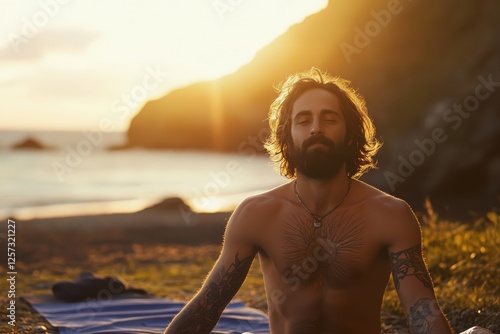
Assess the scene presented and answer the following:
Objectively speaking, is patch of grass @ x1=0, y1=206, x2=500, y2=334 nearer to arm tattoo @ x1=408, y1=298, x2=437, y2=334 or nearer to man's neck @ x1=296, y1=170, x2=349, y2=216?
arm tattoo @ x1=408, y1=298, x2=437, y2=334

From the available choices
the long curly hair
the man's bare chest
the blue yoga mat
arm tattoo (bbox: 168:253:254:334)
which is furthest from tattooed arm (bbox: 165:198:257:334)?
the blue yoga mat

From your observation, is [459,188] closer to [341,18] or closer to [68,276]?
[68,276]

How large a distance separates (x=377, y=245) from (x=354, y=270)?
19 centimetres

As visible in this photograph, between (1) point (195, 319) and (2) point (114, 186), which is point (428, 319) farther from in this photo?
(2) point (114, 186)

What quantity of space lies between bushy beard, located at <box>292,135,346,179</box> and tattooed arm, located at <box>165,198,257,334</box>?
48 centimetres

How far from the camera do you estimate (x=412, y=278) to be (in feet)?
11.9

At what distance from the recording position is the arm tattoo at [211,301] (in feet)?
12.4

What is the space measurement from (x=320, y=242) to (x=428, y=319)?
29.7 inches

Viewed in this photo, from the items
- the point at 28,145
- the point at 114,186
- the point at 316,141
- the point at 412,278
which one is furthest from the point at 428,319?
the point at 28,145

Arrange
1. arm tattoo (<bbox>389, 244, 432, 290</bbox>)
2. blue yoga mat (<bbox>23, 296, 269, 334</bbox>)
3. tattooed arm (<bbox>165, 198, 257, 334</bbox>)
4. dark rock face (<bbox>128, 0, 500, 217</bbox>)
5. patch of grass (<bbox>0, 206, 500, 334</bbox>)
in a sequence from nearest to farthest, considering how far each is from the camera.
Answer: arm tattoo (<bbox>389, 244, 432, 290</bbox>) → tattooed arm (<bbox>165, 198, 257, 334</bbox>) → patch of grass (<bbox>0, 206, 500, 334</bbox>) → blue yoga mat (<bbox>23, 296, 269, 334</bbox>) → dark rock face (<bbox>128, 0, 500, 217</bbox>)

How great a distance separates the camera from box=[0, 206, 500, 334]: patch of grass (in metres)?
5.74

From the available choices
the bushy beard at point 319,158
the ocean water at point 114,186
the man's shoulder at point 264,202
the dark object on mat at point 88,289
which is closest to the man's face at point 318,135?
the bushy beard at point 319,158

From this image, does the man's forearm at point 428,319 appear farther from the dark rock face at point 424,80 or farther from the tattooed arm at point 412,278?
the dark rock face at point 424,80

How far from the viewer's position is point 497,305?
5.50 meters
